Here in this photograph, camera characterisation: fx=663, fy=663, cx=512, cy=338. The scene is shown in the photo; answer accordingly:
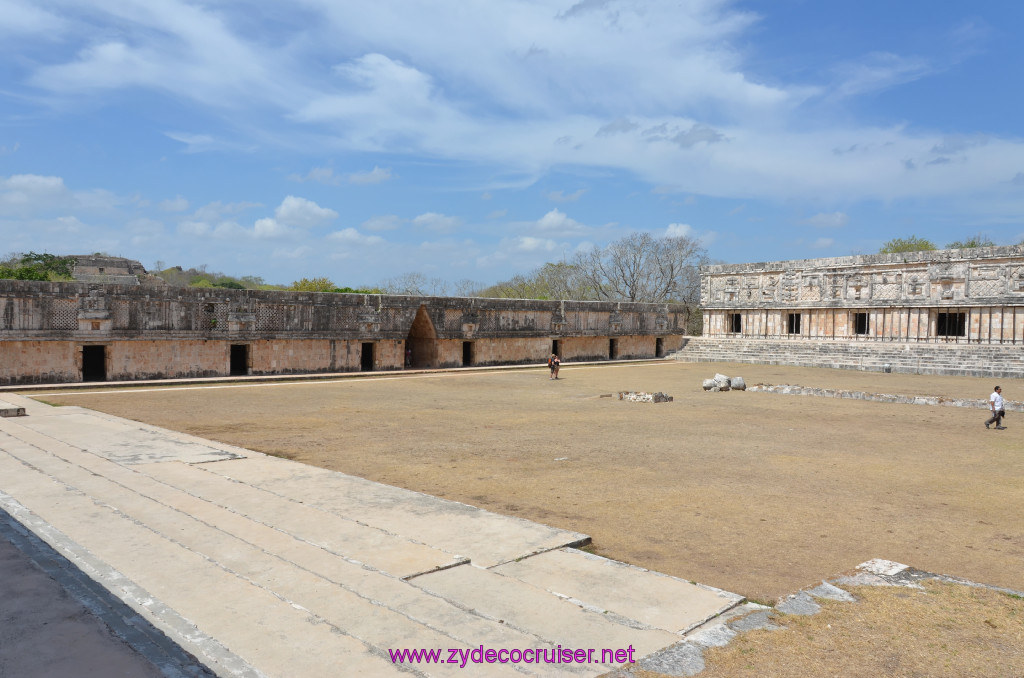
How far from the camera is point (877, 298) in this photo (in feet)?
88.5

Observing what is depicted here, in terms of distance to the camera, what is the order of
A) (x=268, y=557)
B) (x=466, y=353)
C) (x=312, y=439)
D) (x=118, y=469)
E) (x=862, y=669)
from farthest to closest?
(x=466, y=353) < (x=312, y=439) < (x=118, y=469) < (x=268, y=557) < (x=862, y=669)

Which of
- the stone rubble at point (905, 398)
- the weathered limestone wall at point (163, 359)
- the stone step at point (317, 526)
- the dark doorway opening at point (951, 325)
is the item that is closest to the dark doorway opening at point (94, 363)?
the weathered limestone wall at point (163, 359)

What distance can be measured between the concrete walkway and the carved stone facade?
2587 centimetres

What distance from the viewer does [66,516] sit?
488 centimetres

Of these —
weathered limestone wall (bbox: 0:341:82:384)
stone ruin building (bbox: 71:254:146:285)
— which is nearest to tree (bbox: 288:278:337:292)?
stone ruin building (bbox: 71:254:146:285)

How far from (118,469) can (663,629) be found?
5.62m

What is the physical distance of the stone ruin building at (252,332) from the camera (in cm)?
1562

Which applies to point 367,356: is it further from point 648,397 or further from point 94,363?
point 648,397

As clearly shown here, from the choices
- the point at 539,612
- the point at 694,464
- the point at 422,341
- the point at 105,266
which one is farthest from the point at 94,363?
the point at 105,266

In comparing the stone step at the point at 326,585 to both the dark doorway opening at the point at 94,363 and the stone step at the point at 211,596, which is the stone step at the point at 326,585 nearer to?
the stone step at the point at 211,596

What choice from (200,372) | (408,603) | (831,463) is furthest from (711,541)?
(200,372)

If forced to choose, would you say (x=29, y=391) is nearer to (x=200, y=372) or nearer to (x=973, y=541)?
(x=200, y=372)

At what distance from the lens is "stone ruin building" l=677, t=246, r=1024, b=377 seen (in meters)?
23.5

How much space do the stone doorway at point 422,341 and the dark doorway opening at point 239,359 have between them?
559 cm
